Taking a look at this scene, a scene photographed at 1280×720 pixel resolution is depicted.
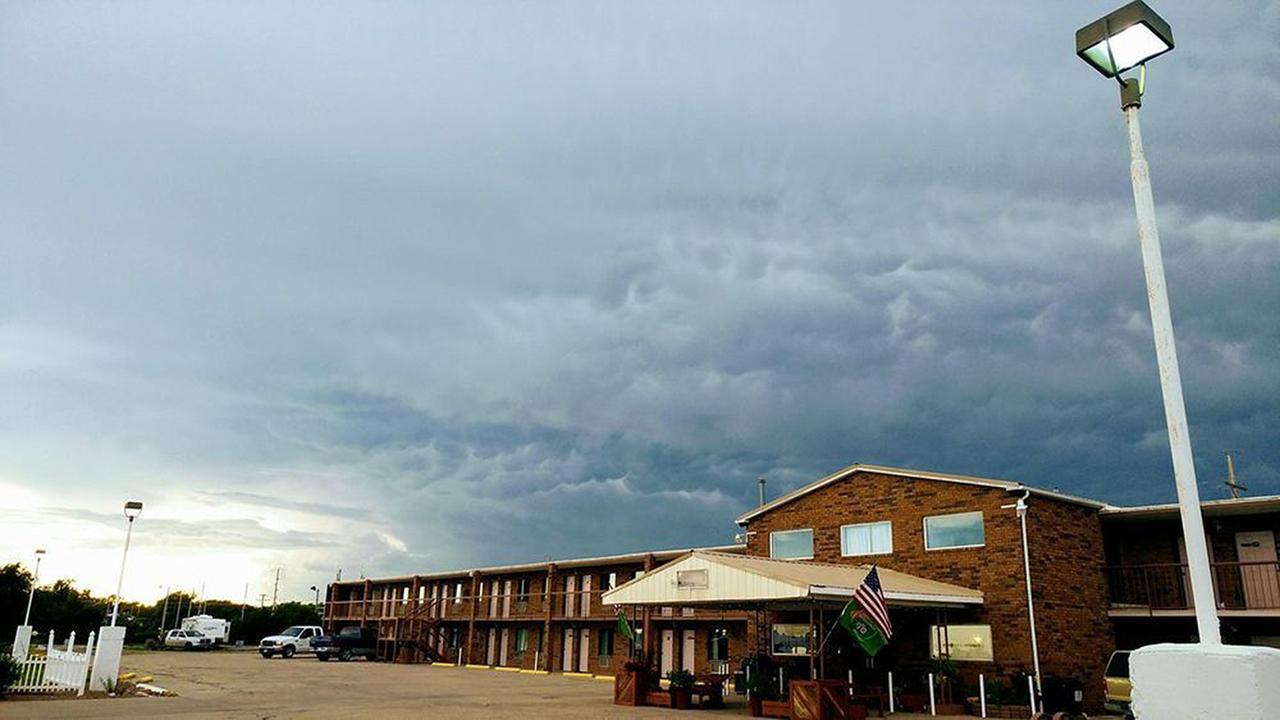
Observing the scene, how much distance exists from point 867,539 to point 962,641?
403 centimetres

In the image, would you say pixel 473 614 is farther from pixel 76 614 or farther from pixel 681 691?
pixel 76 614

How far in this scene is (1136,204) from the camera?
164 inches

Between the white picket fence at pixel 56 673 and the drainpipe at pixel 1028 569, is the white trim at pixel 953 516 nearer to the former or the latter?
the drainpipe at pixel 1028 569

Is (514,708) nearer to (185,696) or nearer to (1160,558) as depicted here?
(185,696)

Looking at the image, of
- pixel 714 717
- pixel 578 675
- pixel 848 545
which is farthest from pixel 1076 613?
pixel 578 675

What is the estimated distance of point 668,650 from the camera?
36.7 meters

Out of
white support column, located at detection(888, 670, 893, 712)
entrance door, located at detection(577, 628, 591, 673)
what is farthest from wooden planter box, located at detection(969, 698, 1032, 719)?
entrance door, located at detection(577, 628, 591, 673)

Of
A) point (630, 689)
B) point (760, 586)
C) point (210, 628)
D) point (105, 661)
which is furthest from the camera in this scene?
point (210, 628)

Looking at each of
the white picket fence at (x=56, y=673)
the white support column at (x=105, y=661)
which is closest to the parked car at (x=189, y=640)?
the white support column at (x=105, y=661)

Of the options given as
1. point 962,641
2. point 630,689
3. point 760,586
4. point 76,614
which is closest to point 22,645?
point 630,689

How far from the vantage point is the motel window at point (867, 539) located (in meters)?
26.0

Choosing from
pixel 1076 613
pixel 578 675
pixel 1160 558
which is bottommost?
pixel 578 675

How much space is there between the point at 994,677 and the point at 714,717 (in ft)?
23.9

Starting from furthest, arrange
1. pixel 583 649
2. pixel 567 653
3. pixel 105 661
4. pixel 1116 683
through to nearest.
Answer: pixel 567 653 → pixel 583 649 → pixel 1116 683 → pixel 105 661
